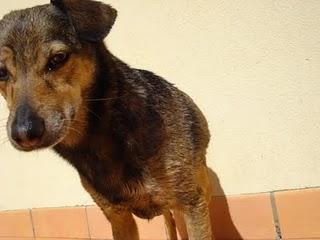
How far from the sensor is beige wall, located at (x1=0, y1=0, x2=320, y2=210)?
314 centimetres

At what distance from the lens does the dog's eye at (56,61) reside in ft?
7.84

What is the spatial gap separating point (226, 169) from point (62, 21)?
165 cm

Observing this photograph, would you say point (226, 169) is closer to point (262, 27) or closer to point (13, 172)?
point (262, 27)

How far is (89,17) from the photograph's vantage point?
253cm

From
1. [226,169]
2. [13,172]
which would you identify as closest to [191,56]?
[226,169]

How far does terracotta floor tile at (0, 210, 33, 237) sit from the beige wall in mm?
1959

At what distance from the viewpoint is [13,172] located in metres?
4.95

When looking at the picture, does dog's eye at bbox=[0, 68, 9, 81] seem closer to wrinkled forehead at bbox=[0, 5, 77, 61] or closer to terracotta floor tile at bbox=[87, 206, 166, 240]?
wrinkled forehead at bbox=[0, 5, 77, 61]

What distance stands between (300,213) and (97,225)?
183 centimetres

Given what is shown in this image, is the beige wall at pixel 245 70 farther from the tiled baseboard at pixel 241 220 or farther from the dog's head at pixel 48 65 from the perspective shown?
the dog's head at pixel 48 65

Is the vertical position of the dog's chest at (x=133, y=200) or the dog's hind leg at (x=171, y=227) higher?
the dog's chest at (x=133, y=200)

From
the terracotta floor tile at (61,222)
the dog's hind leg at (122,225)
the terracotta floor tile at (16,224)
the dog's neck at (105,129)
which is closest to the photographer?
the dog's neck at (105,129)

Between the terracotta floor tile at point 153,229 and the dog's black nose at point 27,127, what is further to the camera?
the terracotta floor tile at point 153,229

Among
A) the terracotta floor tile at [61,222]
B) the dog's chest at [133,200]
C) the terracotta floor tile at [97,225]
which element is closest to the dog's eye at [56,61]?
the dog's chest at [133,200]
